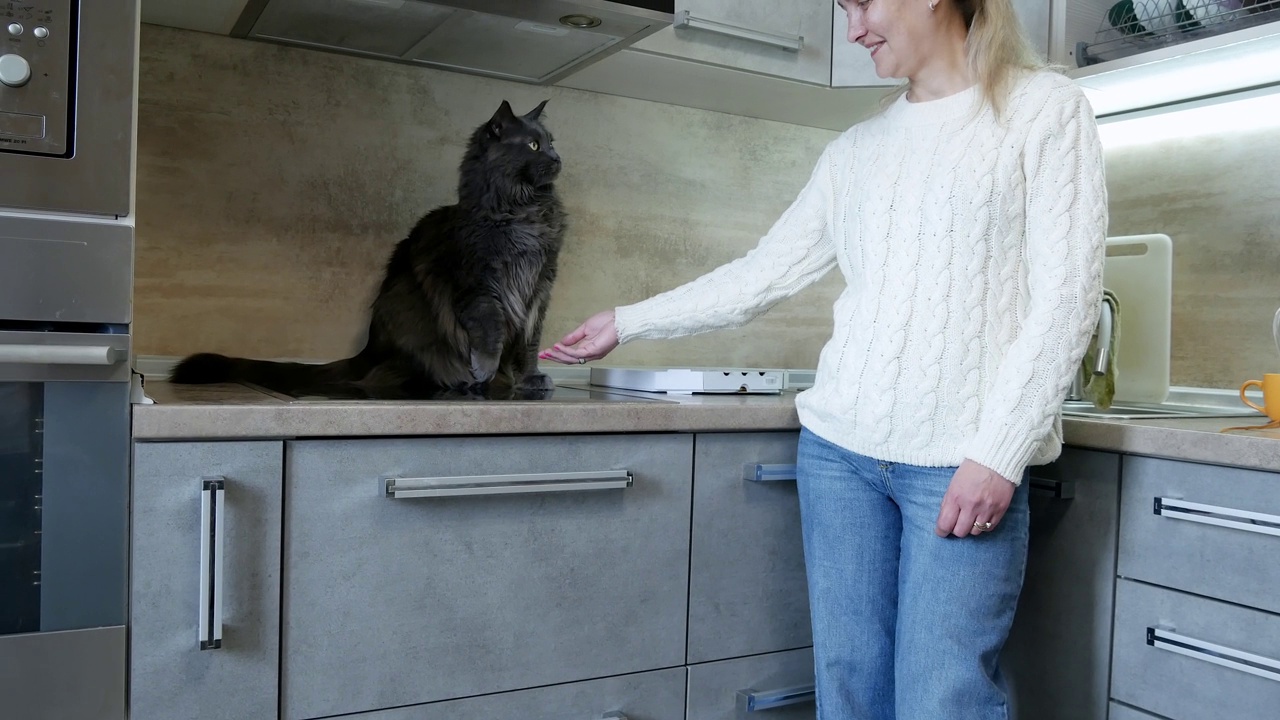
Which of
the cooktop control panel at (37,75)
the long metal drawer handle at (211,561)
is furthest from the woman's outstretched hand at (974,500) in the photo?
the cooktop control panel at (37,75)

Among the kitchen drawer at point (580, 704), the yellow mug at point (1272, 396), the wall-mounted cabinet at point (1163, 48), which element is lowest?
the kitchen drawer at point (580, 704)

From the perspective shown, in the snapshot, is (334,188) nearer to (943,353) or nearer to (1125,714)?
(943,353)

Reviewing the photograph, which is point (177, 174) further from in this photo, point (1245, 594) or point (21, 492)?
point (1245, 594)

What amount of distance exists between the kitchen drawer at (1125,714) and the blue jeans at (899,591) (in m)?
0.22

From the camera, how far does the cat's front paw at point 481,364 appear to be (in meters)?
1.59

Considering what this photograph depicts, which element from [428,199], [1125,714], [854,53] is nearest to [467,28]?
[428,199]

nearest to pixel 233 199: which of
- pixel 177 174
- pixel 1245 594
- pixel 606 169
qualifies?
pixel 177 174

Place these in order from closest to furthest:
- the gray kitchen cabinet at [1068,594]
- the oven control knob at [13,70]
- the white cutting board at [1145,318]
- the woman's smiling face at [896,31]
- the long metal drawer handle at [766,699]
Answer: the oven control knob at [13,70]
the woman's smiling face at [896,31]
the gray kitchen cabinet at [1068,594]
the long metal drawer handle at [766,699]
the white cutting board at [1145,318]

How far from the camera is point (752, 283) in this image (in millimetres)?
1415

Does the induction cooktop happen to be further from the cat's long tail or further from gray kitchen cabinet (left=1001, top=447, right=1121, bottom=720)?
gray kitchen cabinet (left=1001, top=447, right=1121, bottom=720)

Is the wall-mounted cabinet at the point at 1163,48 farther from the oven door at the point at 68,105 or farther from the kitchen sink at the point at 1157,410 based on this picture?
the oven door at the point at 68,105

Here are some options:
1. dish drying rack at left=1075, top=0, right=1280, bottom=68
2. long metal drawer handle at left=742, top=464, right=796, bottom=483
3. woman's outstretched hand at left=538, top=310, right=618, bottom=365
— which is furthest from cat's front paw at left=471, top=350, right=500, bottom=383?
dish drying rack at left=1075, top=0, right=1280, bottom=68

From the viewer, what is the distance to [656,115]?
2.10 metres

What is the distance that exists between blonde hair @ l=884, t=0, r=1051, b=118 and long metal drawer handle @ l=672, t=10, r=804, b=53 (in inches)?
22.5
